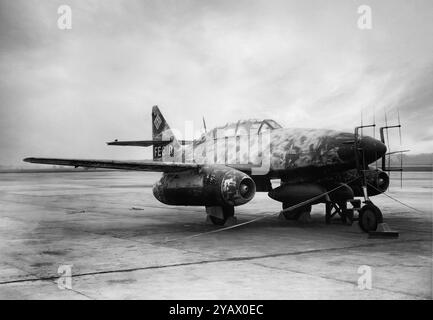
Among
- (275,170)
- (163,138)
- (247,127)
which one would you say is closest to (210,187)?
(275,170)

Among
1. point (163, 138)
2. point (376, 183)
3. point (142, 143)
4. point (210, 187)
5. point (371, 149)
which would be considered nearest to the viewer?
point (371, 149)

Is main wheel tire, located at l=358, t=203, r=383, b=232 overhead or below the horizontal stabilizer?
below

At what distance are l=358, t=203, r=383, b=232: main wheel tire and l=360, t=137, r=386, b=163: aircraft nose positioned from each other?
3.79 feet

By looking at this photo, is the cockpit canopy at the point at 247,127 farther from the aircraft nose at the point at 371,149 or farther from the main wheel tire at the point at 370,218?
the main wheel tire at the point at 370,218

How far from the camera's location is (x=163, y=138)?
18.1 metres

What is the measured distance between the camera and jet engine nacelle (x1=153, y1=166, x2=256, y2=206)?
35.8ft

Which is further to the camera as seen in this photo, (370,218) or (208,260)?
(370,218)

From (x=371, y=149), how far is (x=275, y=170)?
2.41 metres

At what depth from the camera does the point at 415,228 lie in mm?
11750

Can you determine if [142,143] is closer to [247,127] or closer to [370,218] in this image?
[247,127]

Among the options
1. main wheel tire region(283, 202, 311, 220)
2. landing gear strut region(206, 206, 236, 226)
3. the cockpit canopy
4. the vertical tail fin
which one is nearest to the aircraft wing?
landing gear strut region(206, 206, 236, 226)

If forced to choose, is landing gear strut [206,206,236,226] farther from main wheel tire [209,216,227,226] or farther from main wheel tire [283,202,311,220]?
main wheel tire [283,202,311,220]
